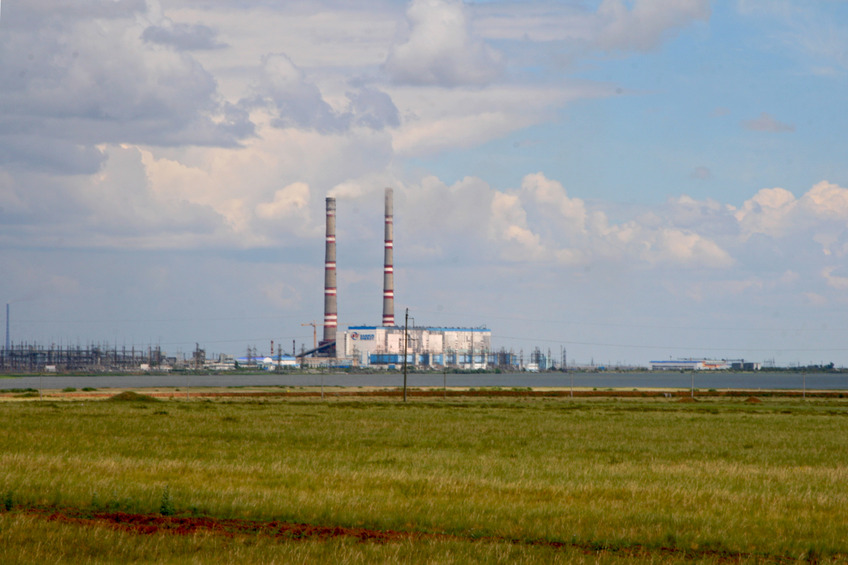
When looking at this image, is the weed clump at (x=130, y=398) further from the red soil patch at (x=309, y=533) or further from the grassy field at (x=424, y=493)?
the red soil patch at (x=309, y=533)

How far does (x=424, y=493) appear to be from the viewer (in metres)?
20.3

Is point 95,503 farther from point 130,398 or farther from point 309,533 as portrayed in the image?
point 130,398

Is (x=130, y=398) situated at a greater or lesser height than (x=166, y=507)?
lesser

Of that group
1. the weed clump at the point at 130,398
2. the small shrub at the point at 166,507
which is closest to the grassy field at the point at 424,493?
the small shrub at the point at 166,507

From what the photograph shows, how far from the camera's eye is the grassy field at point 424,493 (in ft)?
46.8

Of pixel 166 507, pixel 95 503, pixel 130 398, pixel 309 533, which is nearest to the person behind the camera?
pixel 309 533

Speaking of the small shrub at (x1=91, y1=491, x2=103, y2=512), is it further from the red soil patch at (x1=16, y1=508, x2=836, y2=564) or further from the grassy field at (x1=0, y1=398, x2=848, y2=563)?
the red soil patch at (x1=16, y1=508, x2=836, y2=564)

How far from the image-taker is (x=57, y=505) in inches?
691

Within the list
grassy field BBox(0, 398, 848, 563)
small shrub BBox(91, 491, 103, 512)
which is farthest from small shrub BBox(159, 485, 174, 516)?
small shrub BBox(91, 491, 103, 512)

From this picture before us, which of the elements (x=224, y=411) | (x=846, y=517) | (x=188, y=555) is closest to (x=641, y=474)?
(x=846, y=517)

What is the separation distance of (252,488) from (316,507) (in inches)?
118

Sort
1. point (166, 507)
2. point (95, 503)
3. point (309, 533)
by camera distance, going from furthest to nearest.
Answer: point (95, 503) → point (166, 507) → point (309, 533)

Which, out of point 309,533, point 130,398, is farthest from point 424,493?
point 130,398

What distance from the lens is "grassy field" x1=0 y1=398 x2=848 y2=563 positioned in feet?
46.8
